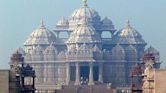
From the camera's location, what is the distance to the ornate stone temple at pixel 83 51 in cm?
16175

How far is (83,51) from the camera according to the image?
163375mm

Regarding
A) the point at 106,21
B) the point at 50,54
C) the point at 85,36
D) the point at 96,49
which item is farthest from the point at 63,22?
the point at 96,49

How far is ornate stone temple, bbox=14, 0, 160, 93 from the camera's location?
16175 centimetres

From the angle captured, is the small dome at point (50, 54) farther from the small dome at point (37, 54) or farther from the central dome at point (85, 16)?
the central dome at point (85, 16)

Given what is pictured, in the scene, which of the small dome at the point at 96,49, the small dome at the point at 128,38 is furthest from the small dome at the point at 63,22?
the small dome at the point at 96,49

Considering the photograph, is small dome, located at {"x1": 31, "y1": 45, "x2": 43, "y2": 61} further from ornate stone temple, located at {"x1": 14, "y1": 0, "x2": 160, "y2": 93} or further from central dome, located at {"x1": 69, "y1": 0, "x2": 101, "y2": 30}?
central dome, located at {"x1": 69, "y1": 0, "x2": 101, "y2": 30}

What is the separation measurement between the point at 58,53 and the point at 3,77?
107 meters

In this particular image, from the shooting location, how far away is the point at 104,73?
164 m

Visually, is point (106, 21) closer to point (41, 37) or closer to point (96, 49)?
point (41, 37)

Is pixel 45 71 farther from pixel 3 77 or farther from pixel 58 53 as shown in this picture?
pixel 3 77

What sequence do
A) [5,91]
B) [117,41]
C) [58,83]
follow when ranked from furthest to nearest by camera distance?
[117,41]
[58,83]
[5,91]

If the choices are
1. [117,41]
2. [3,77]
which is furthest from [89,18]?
[3,77]

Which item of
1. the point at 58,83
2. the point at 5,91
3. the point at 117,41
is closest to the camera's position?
the point at 5,91

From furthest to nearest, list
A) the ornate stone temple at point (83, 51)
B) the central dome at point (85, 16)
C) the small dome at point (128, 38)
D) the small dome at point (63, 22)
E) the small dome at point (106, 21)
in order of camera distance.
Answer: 1. the small dome at point (63, 22)
2. the small dome at point (106, 21)
3. the central dome at point (85, 16)
4. the small dome at point (128, 38)
5. the ornate stone temple at point (83, 51)
